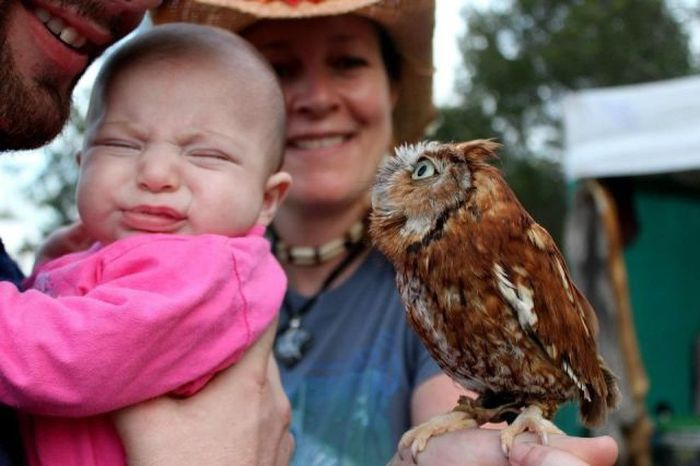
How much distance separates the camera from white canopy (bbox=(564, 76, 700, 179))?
5.75 m

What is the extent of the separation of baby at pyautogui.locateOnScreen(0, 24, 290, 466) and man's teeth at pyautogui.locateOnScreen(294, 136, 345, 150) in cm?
49

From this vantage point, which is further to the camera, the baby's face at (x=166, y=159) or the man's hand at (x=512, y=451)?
the baby's face at (x=166, y=159)

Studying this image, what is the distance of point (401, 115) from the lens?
2.94m

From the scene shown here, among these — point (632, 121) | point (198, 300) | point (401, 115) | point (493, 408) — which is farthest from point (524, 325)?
point (632, 121)

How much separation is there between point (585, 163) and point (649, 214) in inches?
57.0

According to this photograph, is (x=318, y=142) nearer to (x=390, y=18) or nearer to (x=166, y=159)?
(x=390, y=18)

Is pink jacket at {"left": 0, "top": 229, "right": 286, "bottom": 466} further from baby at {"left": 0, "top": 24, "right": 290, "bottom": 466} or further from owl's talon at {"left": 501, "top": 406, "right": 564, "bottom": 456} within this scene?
owl's talon at {"left": 501, "top": 406, "right": 564, "bottom": 456}

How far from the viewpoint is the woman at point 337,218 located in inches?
87.8

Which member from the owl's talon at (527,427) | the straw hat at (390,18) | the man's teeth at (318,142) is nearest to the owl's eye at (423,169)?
the owl's talon at (527,427)

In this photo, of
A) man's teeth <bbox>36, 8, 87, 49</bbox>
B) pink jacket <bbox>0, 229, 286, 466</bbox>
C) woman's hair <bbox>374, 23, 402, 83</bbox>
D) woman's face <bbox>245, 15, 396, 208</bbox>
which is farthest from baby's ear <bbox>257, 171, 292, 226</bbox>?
woman's hair <bbox>374, 23, 402, 83</bbox>

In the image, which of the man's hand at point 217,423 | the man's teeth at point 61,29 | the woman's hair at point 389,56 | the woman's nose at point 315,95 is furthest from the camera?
the woman's hair at point 389,56

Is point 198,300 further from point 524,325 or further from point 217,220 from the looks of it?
point 524,325

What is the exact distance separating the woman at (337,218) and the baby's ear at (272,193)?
0.42 meters

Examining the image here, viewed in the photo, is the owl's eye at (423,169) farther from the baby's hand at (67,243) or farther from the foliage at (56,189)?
the foliage at (56,189)
